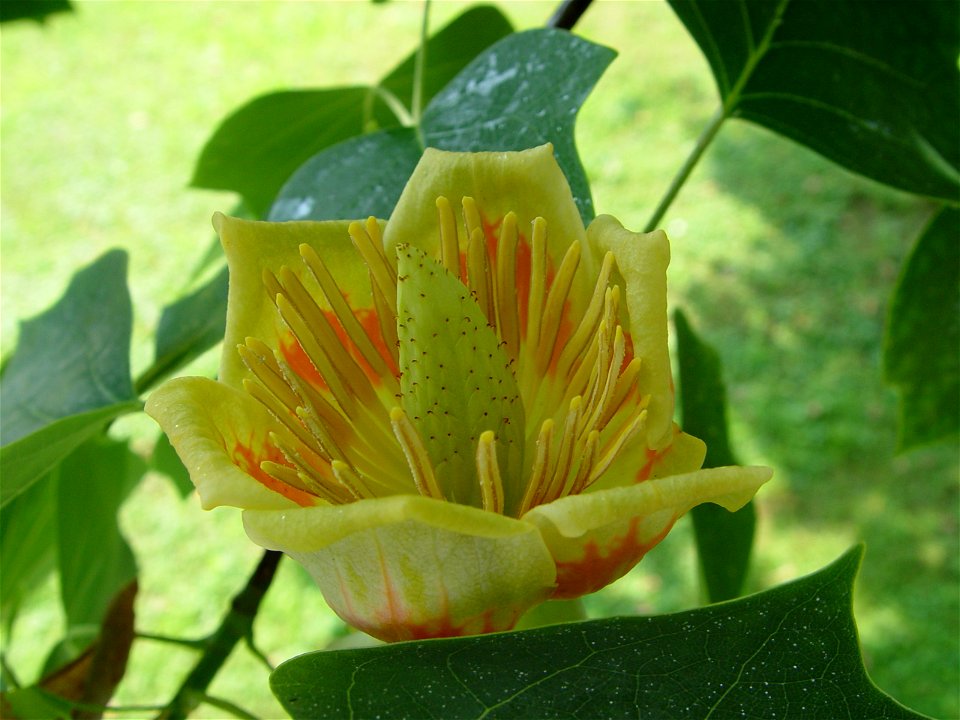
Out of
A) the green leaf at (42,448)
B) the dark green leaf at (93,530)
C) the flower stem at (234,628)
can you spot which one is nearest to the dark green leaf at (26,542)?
the dark green leaf at (93,530)

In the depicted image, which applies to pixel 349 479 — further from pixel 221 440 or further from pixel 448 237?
pixel 448 237

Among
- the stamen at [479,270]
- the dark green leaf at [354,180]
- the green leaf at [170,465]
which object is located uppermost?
the dark green leaf at [354,180]

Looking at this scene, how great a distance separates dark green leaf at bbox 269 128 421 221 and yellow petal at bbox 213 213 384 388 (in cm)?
10

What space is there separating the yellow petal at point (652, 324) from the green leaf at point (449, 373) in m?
0.11

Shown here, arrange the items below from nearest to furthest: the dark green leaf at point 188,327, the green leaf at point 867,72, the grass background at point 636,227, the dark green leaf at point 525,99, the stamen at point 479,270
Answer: the stamen at point 479,270 < the dark green leaf at point 525,99 < the green leaf at point 867,72 < the dark green leaf at point 188,327 < the grass background at point 636,227

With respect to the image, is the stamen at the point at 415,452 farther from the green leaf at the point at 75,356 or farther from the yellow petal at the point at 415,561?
the green leaf at the point at 75,356

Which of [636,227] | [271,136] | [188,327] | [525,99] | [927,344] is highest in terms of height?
[525,99]

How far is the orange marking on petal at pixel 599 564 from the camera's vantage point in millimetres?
609

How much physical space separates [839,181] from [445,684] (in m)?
3.76

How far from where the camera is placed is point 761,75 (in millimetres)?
1042

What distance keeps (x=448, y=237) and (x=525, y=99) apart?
0.66 feet

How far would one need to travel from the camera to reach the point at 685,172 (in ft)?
3.16

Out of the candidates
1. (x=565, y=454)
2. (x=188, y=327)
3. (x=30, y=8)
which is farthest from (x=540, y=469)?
(x=30, y=8)

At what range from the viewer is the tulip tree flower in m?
0.58
